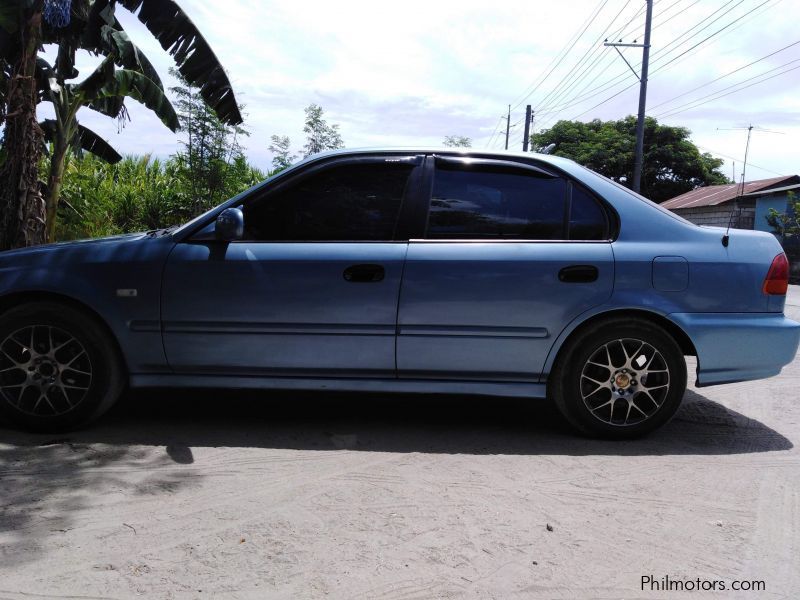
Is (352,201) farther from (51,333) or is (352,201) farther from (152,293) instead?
(51,333)

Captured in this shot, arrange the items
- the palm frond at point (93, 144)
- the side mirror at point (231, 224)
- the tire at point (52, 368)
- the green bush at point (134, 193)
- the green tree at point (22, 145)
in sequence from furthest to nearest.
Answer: the green bush at point (134, 193), the palm frond at point (93, 144), the green tree at point (22, 145), the tire at point (52, 368), the side mirror at point (231, 224)

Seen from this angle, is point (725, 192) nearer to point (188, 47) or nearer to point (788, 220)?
point (788, 220)

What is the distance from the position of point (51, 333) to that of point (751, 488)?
4.03 metres

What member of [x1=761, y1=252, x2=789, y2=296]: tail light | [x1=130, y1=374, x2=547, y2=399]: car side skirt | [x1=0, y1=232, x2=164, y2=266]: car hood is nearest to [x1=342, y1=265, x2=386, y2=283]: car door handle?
[x1=130, y1=374, x2=547, y2=399]: car side skirt

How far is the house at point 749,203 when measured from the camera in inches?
1239

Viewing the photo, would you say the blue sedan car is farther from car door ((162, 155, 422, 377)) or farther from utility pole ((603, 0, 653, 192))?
utility pole ((603, 0, 653, 192))

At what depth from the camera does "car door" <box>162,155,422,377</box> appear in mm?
4012

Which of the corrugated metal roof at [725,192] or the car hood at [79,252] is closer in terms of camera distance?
the car hood at [79,252]

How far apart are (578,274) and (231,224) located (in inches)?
81.5

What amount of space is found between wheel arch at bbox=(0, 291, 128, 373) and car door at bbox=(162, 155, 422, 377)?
32 cm

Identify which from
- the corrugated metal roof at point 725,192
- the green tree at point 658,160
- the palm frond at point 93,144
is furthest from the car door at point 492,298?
the green tree at point 658,160

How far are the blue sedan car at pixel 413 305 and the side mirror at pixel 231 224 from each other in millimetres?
11

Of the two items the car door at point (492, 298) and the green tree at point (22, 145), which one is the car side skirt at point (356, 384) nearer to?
the car door at point (492, 298)

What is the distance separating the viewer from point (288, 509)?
3074 millimetres
